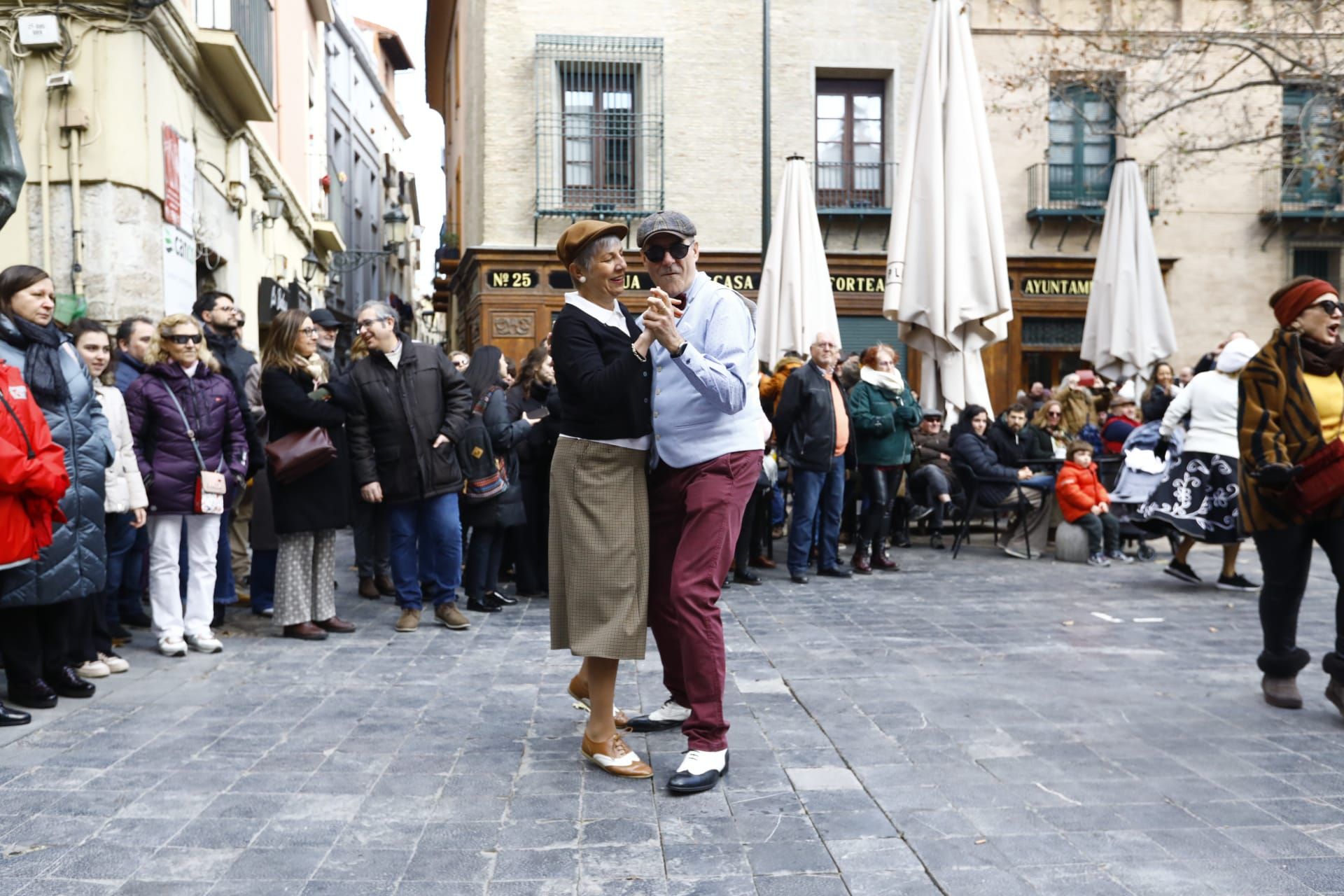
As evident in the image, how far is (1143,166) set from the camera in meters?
21.5

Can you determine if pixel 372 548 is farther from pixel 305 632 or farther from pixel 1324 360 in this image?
pixel 1324 360

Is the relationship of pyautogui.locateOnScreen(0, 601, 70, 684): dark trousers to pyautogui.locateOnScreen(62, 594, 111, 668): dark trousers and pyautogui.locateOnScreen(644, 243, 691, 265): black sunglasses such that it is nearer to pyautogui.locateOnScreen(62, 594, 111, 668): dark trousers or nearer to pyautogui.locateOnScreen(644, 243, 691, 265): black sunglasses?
pyautogui.locateOnScreen(62, 594, 111, 668): dark trousers

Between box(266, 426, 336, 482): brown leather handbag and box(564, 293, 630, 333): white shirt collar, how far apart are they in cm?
326

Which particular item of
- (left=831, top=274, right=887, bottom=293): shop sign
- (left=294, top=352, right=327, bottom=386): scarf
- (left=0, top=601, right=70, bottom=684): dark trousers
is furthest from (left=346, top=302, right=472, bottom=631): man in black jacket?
(left=831, top=274, right=887, bottom=293): shop sign

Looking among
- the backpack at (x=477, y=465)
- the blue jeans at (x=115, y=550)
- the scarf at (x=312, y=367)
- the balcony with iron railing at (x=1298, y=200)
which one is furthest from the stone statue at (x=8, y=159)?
the balcony with iron railing at (x=1298, y=200)

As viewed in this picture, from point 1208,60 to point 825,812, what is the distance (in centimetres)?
2209

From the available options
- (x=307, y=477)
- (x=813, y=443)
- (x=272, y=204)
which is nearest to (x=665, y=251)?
(x=307, y=477)

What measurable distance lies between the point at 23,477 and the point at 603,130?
56.7ft

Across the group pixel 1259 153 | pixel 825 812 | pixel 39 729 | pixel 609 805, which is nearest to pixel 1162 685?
pixel 825 812

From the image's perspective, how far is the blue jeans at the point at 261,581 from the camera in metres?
8.32

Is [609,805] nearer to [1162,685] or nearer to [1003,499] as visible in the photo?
[1162,685]

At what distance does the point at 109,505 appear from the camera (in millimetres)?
6418

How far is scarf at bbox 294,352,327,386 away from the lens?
296 inches

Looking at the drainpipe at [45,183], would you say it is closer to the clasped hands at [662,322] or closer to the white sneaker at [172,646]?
the white sneaker at [172,646]
